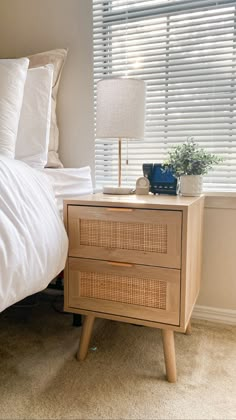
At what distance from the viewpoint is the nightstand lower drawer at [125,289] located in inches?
43.3

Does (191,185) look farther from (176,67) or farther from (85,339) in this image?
(85,339)

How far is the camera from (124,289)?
117 centimetres

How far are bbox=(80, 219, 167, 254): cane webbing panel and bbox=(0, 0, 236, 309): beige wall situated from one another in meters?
0.56

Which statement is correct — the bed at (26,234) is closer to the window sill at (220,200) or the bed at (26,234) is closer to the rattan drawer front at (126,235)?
the rattan drawer front at (126,235)

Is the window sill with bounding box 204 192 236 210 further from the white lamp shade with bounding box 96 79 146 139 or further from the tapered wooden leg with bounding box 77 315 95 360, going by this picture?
the tapered wooden leg with bounding box 77 315 95 360

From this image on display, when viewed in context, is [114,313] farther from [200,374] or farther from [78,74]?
[78,74]

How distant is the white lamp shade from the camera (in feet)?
4.30

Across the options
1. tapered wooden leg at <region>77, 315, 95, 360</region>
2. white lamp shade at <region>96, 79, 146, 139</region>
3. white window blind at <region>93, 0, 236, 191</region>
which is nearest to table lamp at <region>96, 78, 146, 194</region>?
white lamp shade at <region>96, 79, 146, 139</region>

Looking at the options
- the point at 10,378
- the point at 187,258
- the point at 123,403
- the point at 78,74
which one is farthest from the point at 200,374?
the point at 78,74

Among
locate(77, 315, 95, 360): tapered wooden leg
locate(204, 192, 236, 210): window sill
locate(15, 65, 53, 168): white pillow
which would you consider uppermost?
locate(15, 65, 53, 168): white pillow

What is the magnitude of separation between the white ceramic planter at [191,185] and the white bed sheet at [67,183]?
463 millimetres

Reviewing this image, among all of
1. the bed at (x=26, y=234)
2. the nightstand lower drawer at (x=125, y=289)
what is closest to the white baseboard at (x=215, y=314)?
the nightstand lower drawer at (x=125, y=289)

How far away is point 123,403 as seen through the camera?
1.02 m

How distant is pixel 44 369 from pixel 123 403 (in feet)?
1.09
